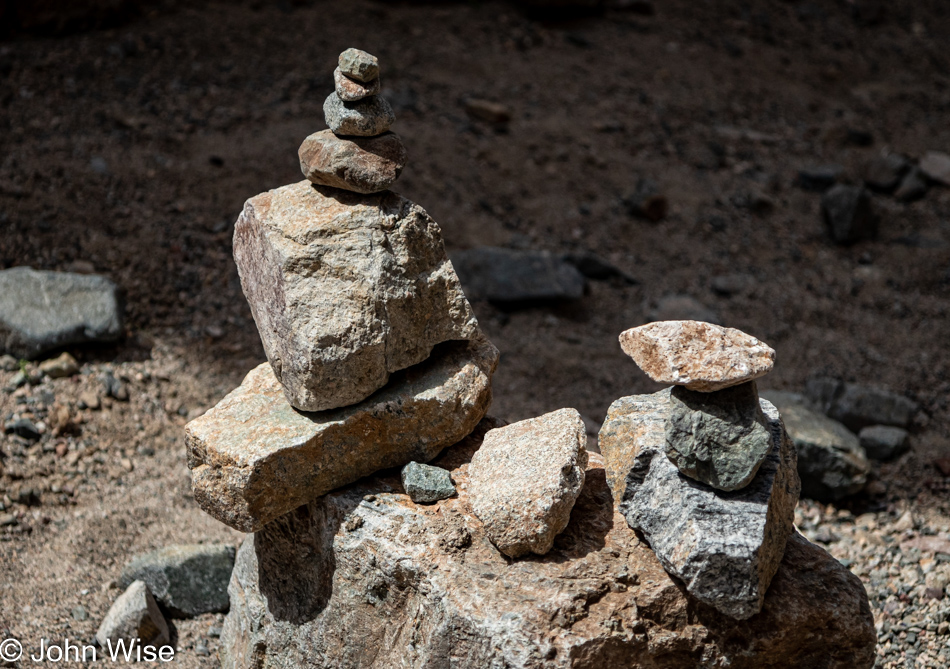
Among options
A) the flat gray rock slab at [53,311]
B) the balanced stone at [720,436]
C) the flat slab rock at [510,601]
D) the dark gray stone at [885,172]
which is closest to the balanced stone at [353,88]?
the flat slab rock at [510,601]

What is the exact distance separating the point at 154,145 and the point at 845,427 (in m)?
5.28

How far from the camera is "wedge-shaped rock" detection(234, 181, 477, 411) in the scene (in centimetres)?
319

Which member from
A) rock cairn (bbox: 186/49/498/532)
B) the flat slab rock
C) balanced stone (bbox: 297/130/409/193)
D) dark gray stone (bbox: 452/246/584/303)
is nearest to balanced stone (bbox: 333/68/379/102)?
rock cairn (bbox: 186/49/498/532)

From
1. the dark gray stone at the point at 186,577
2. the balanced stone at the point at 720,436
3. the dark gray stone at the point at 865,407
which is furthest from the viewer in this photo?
the dark gray stone at the point at 865,407

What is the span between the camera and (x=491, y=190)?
7.60 m

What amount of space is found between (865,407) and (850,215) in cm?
250

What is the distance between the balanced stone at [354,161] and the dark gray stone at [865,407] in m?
3.47

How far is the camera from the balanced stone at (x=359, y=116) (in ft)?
10.7

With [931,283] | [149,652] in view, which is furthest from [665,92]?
[149,652]

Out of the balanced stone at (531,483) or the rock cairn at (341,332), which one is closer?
the balanced stone at (531,483)

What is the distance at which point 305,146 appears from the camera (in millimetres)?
3375

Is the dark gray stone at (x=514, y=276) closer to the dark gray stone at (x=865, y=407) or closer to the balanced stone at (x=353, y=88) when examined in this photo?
the dark gray stone at (x=865, y=407)

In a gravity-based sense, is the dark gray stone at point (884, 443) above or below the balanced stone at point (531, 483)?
below

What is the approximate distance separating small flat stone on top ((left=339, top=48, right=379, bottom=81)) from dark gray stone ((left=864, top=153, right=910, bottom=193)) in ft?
20.5
